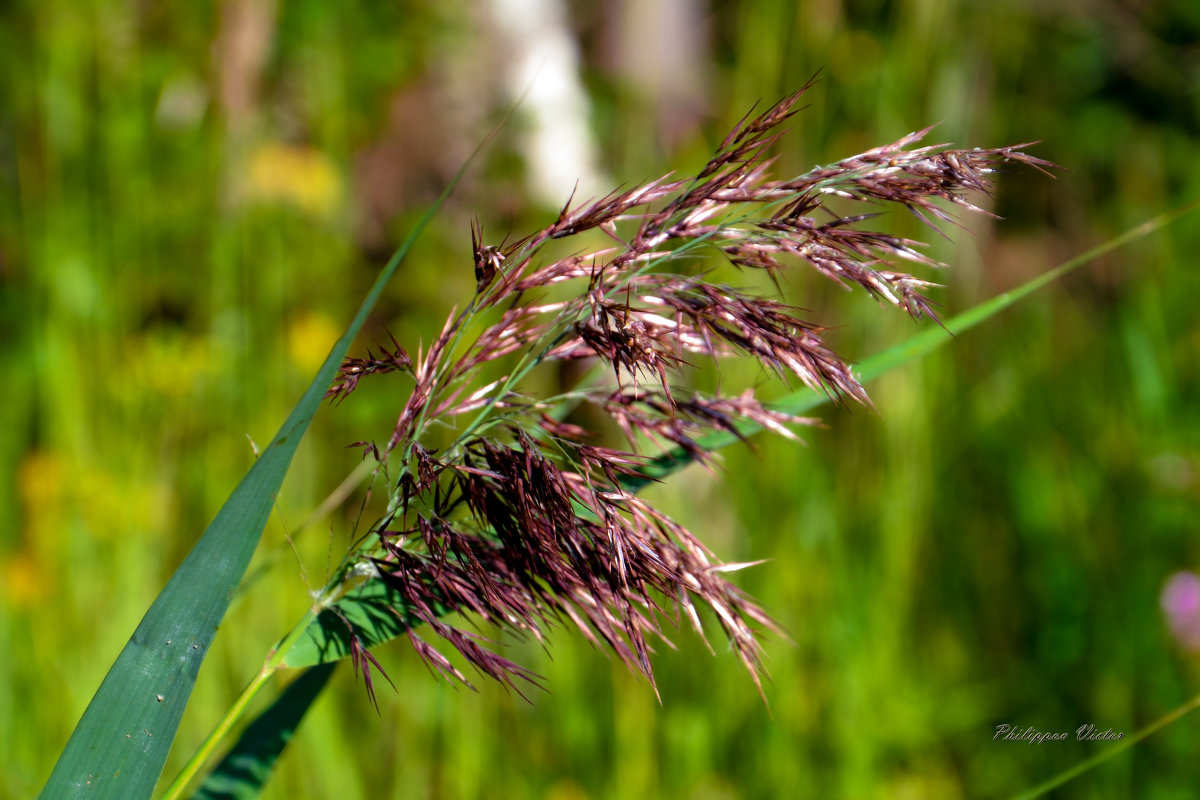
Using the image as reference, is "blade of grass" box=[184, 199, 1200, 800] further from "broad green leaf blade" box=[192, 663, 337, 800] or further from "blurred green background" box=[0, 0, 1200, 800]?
"blurred green background" box=[0, 0, 1200, 800]

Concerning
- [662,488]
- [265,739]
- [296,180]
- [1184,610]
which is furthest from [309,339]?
[1184,610]

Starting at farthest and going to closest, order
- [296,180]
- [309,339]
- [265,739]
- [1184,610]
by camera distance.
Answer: [296,180], [309,339], [1184,610], [265,739]

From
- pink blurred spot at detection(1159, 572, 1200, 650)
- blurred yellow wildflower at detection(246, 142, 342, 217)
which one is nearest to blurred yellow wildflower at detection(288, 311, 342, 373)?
blurred yellow wildflower at detection(246, 142, 342, 217)

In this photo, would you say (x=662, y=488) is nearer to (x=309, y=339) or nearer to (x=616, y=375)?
(x=309, y=339)

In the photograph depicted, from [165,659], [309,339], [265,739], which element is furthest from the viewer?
[309,339]

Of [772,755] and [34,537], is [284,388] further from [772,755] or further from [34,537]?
[772,755]

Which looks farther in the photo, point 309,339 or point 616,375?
point 309,339
